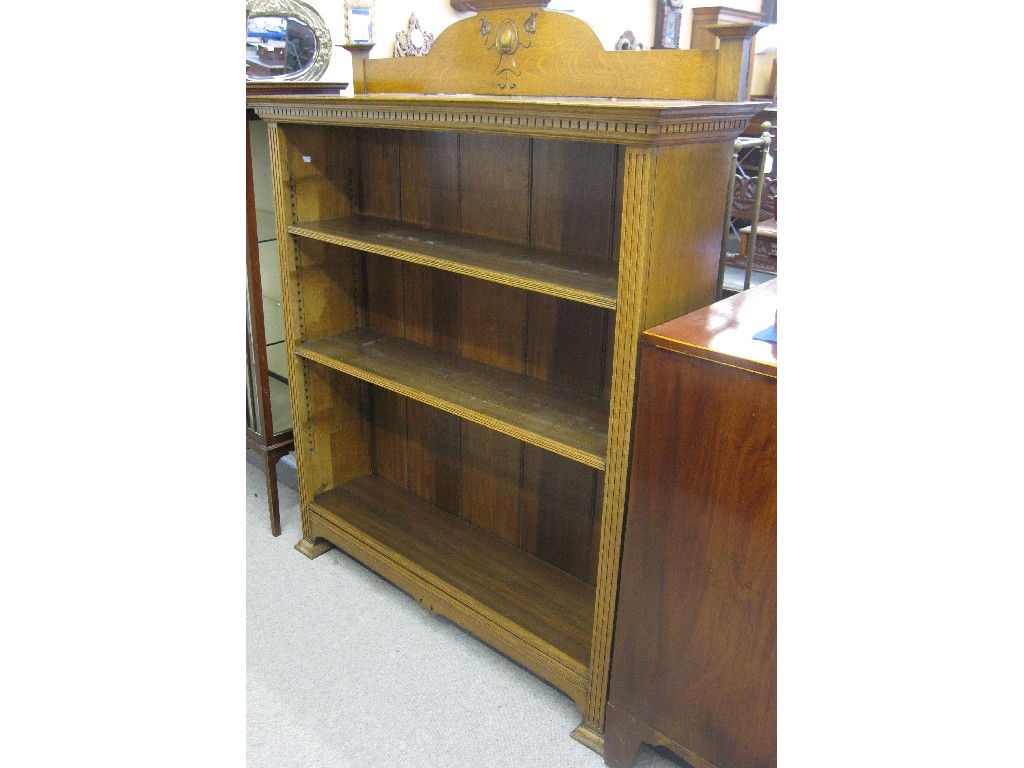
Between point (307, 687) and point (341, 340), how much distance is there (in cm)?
92

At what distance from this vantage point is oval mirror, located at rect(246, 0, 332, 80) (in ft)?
9.07

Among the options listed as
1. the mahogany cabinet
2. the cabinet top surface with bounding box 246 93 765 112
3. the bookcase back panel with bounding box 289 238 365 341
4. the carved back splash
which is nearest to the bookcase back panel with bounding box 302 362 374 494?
the bookcase back panel with bounding box 289 238 365 341

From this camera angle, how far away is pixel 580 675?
1.62 m

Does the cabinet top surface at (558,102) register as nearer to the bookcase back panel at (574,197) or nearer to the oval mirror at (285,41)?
the bookcase back panel at (574,197)

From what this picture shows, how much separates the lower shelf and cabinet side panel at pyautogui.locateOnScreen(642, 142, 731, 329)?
80cm

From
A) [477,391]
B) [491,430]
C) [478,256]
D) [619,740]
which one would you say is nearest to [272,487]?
[491,430]

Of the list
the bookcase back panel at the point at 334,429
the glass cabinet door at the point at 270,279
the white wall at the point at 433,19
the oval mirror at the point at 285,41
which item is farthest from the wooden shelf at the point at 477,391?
the oval mirror at the point at 285,41

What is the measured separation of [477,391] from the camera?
1802mm

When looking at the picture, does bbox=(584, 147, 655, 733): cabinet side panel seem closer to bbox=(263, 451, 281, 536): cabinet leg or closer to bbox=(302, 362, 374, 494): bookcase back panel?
bbox=(302, 362, 374, 494): bookcase back panel

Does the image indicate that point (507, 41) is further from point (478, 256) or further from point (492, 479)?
point (492, 479)

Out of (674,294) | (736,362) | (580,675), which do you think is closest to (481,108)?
(674,294)

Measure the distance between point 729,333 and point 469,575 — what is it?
1.01 m
